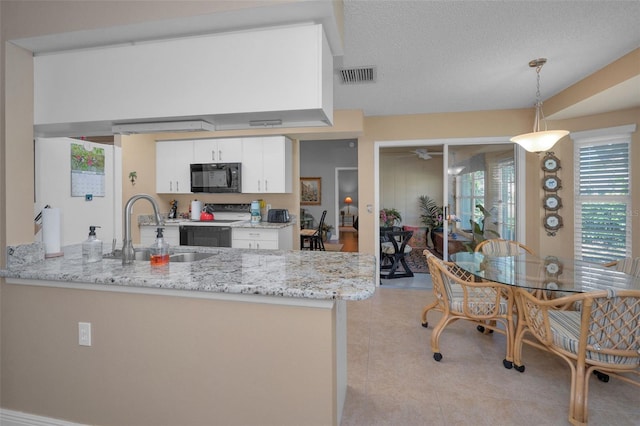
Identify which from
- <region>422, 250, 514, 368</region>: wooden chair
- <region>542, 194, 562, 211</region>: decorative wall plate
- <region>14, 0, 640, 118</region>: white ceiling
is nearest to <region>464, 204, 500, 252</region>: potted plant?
<region>542, 194, 562, 211</region>: decorative wall plate

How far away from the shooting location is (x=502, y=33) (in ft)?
7.63

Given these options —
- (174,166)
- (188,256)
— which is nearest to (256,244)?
(174,166)

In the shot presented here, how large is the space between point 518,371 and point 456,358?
1.34ft

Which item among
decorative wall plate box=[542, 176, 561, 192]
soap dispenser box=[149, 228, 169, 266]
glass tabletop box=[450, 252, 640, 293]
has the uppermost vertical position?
decorative wall plate box=[542, 176, 561, 192]

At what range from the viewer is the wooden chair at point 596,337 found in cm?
163

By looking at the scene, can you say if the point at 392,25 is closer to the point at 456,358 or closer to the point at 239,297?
the point at 239,297

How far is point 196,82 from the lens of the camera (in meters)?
1.73

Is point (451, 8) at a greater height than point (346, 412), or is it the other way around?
point (451, 8)

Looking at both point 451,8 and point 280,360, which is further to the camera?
point 451,8

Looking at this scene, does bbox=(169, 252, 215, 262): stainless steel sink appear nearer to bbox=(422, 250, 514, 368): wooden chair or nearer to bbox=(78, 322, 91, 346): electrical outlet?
bbox=(78, 322, 91, 346): electrical outlet

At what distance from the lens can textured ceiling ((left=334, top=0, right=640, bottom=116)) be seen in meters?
2.05

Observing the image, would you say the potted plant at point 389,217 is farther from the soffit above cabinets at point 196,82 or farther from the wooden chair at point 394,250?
the soffit above cabinets at point 196,82

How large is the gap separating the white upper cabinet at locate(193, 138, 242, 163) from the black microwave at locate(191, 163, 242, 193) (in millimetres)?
86

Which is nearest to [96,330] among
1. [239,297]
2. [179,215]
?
[239,297]
